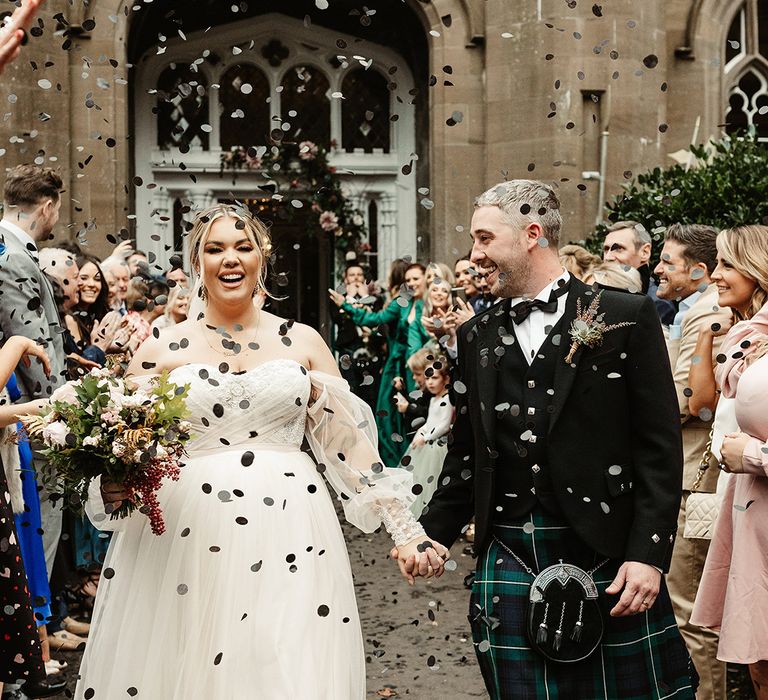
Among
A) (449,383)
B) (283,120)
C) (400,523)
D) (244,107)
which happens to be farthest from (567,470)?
(244,107)

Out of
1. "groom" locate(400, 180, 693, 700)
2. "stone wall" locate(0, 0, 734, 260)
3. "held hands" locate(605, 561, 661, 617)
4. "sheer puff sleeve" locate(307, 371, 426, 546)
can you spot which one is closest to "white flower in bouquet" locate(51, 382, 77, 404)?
"sheer puff sleeve" locate(307, 371, 426, 546)

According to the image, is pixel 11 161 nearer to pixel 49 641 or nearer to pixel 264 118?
pixel 264 118

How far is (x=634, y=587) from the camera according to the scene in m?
3.58

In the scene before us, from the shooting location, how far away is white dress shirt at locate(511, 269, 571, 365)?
3.87 m

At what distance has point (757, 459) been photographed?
14.0 feet

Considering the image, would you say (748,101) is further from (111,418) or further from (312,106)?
(111,418)

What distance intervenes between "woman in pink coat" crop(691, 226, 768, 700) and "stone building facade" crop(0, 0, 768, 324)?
6752 mm

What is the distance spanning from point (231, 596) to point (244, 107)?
11.0 metres

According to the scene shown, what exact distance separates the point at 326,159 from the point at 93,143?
2840 millimetres

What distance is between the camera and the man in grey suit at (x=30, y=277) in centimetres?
566

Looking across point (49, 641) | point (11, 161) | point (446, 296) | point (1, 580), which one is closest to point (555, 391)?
point (1, 580)

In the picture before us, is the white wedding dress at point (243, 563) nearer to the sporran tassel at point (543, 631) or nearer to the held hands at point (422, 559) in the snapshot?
the held hands at point (422, 559)

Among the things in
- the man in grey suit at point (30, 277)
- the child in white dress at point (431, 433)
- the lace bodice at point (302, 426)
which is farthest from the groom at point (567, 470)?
the child in white dress at point (431, 433)

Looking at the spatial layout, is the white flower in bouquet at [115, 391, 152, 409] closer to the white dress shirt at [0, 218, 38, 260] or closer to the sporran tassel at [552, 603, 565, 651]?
the sporran tassel at [552, 603, 565, 651]
